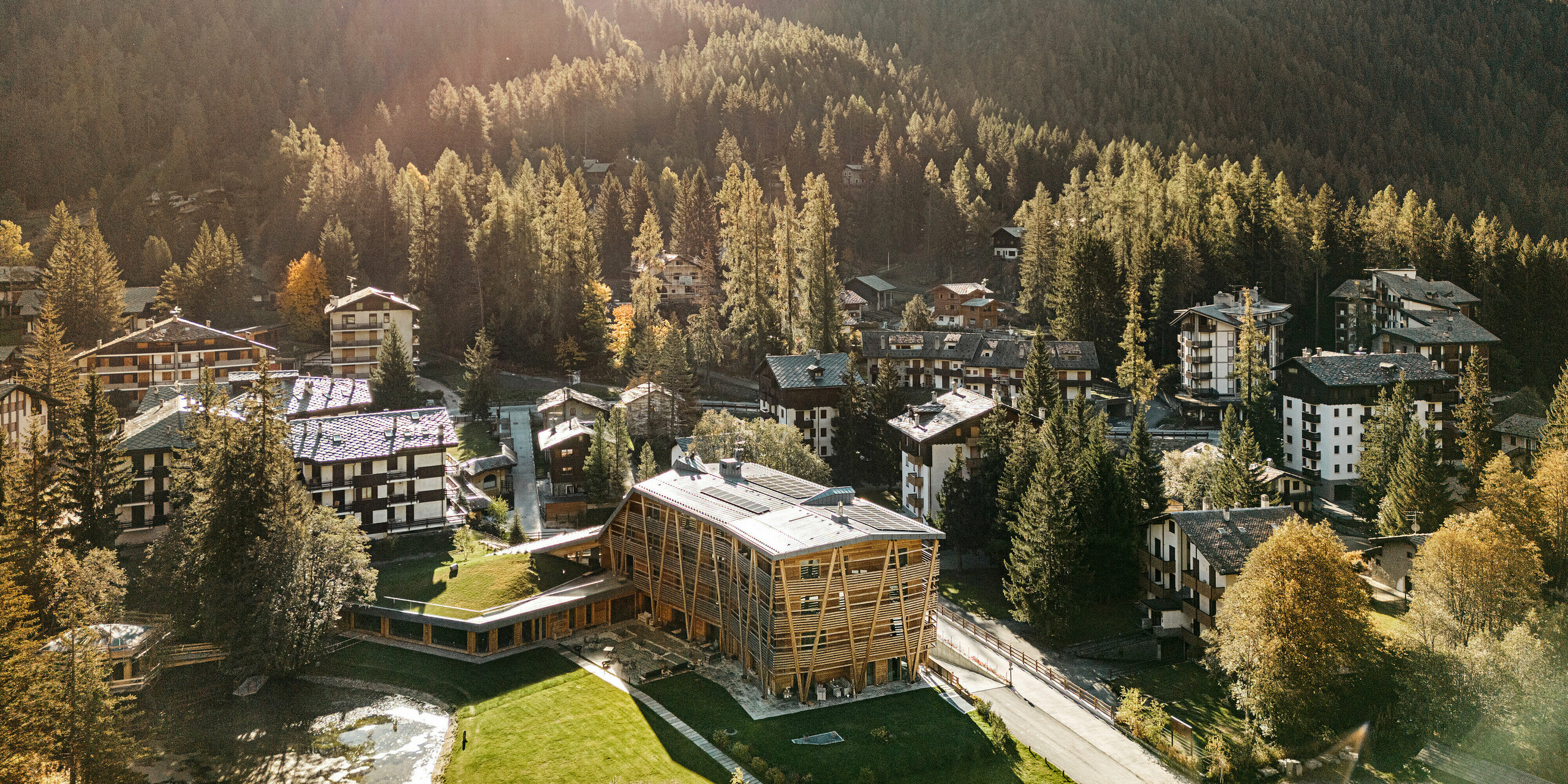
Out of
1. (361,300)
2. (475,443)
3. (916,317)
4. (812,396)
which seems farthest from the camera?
(916,317)

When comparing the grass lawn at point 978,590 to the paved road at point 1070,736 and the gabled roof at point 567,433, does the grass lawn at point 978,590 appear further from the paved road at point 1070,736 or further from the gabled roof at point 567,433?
the gabled roof at point 567,433

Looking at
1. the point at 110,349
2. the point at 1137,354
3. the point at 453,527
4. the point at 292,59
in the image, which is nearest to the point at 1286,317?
the point at 1137,354

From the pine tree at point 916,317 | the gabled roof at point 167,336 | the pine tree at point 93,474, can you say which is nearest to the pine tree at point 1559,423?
the pine tree at point 916,317

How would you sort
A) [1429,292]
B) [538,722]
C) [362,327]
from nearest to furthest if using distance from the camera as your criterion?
[538,722], [1429,292], [362,327]

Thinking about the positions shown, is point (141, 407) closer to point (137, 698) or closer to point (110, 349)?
point (110, 349)

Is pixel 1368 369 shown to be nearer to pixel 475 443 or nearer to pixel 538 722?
pixel 538 722

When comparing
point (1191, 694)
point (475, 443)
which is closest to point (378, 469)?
point (475, 443)
